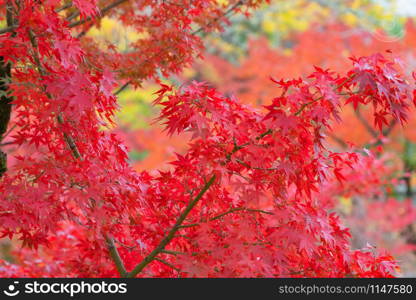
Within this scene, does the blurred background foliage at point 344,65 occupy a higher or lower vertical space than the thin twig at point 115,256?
higher

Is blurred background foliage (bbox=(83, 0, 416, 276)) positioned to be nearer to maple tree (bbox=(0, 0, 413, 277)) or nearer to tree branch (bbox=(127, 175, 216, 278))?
maple tree (bbox=(0, 0, 413, 277))

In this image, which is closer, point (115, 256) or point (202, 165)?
point (202, 165)

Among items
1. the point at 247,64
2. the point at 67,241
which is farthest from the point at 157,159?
the point at 67,241

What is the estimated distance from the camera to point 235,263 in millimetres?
2197

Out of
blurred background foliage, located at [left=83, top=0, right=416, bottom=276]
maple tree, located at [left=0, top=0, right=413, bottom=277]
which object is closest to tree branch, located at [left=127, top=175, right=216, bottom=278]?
maple tree, located at [left=0, top=0, right=413, bottom=277]

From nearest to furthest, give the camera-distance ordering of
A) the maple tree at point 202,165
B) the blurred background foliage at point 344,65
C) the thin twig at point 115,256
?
the maple tree at point 202,165 < the thin twig at point 115,256 < the blurred background foliage at point 344,65

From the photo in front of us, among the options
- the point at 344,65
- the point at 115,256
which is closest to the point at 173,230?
the point at 115,256

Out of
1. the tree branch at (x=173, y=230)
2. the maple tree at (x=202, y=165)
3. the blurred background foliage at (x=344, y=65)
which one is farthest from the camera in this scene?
the blurred background foliage at (x=344, y=65)

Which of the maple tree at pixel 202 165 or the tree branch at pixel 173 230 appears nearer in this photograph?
the maple tree at pixel 202 165

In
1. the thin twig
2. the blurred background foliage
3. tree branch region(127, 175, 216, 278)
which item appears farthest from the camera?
the blurred background foliage

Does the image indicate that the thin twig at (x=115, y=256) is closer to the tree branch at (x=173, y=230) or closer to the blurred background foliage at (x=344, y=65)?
the tree branch at (x=173, y=230)

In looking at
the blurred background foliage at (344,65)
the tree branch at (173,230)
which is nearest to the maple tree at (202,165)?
the tree branch at (173,230)

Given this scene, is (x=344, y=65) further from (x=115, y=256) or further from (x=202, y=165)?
(x=202, y=165)

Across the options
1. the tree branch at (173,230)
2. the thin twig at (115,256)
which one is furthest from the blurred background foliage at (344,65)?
the tree branch at (173,230)
